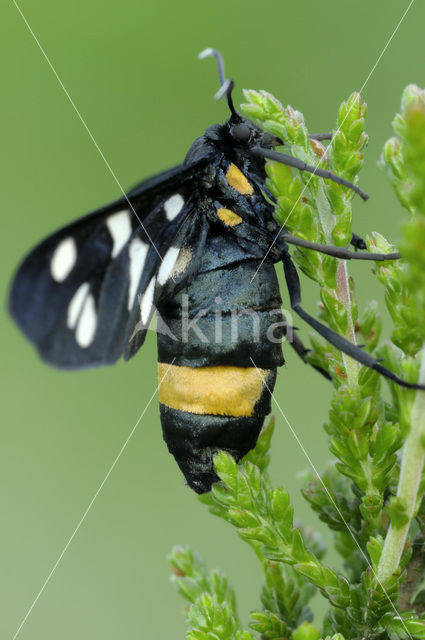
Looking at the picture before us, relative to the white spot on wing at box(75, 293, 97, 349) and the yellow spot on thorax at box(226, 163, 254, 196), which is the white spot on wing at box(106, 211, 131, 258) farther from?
the yellow spot on thorax at box(226, 163, 254, 196)

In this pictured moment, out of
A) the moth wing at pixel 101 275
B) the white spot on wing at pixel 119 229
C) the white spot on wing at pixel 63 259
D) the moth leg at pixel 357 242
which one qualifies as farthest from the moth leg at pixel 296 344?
the white spot on wing at pixel 63 259

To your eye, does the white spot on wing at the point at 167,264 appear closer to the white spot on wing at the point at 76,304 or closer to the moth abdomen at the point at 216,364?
the moth abdomen at the point at 216,364

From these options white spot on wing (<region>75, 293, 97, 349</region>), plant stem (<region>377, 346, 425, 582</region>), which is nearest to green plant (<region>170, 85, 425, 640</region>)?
plant stem (<region>377, 346, 425, 582</region>)

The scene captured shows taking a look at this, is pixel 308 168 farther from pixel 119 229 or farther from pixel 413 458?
pixel 413 458

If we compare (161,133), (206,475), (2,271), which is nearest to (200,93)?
(161,133)

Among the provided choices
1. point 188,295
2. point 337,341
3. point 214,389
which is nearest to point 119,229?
point 188,295

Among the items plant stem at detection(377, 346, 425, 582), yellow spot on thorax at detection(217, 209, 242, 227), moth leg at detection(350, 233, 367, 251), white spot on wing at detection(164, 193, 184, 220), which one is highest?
white spot on wing at detection(164, 193, 184, 220)
